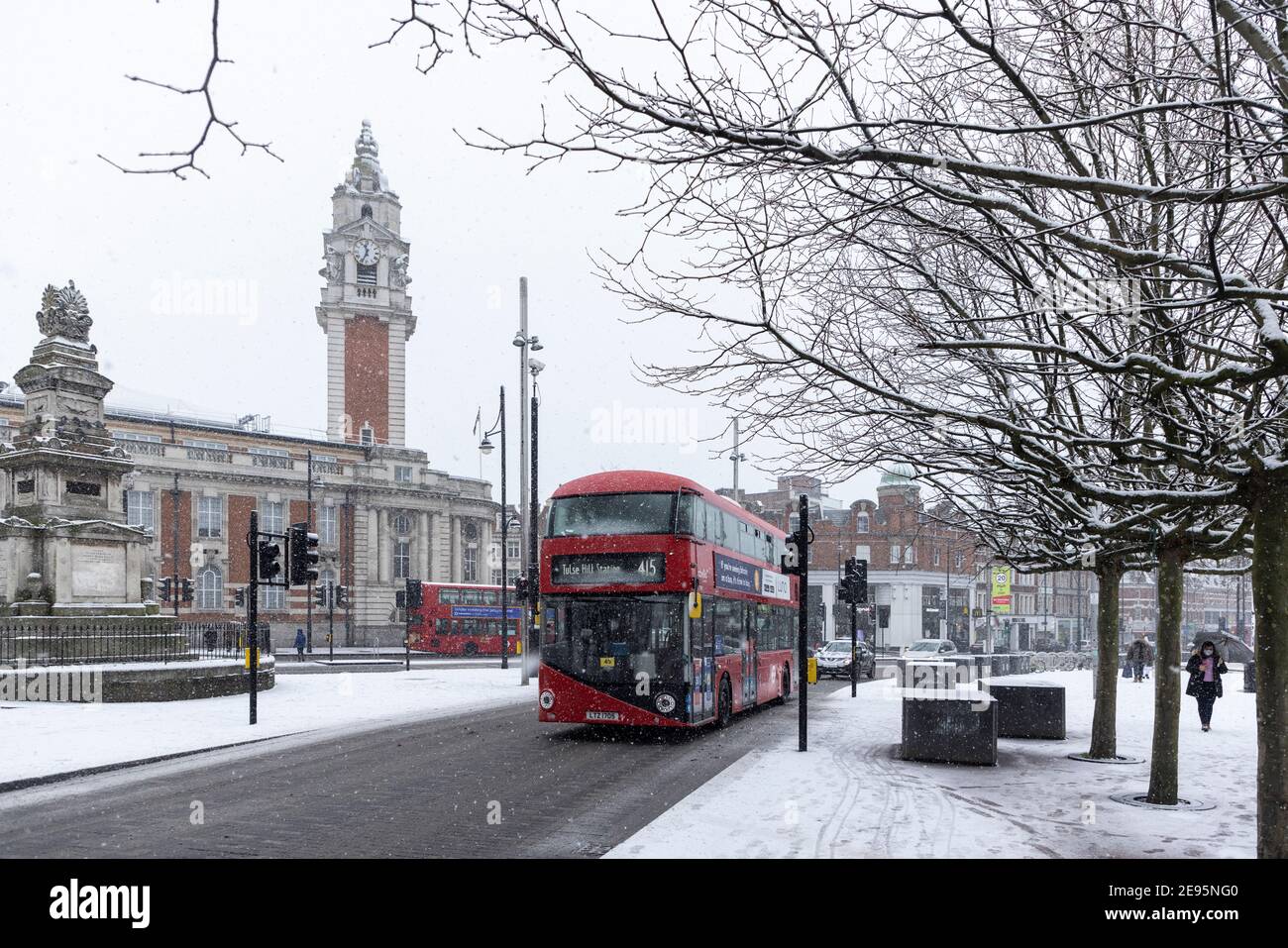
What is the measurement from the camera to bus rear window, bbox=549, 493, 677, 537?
637 inches

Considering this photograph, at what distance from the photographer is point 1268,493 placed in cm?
753

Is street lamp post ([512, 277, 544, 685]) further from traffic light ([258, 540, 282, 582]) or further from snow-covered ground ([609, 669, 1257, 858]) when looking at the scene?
snow-covered ground ([609, 669, 1257, 858])

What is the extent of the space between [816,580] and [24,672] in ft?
201

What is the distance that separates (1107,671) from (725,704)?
6.37m

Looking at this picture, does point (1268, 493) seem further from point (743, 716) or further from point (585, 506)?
point (743, 716)

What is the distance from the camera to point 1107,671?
1497cm

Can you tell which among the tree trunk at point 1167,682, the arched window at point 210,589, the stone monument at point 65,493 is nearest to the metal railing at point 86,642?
the stone monument at point 65,493

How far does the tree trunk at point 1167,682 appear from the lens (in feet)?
36.3

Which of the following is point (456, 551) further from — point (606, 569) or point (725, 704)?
point (606, 569)

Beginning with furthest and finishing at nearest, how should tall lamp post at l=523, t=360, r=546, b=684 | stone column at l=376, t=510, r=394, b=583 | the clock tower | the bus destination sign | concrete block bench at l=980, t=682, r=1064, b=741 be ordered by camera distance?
the clock tower → stone column at l=376, t=510, r=394, b=583 → tall lamp post at l=523, t=360, r=546, b=684 → concrete block bench at l=980, t=682, r=1064, b=741 → the bus destination sign

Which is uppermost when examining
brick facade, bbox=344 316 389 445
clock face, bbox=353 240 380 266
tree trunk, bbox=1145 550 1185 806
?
clock face, bbox=353 240 380 266

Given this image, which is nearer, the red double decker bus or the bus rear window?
the red double decker bus

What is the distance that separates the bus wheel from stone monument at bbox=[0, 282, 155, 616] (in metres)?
13.6

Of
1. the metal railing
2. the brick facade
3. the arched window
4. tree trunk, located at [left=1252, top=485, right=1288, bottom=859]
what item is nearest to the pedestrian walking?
the metal railing
